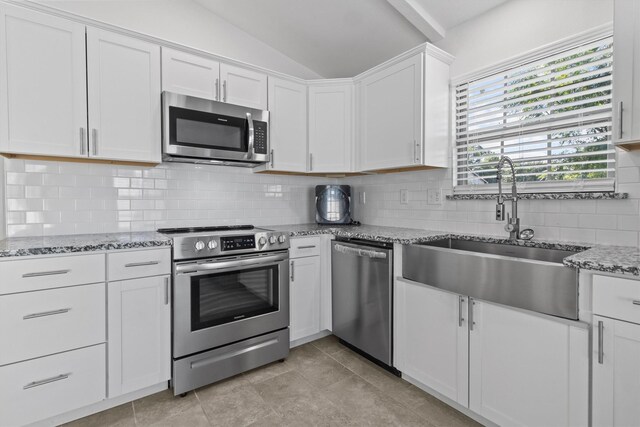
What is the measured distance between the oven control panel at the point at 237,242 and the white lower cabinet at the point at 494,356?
102cm

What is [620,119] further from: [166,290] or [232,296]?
[166,290]

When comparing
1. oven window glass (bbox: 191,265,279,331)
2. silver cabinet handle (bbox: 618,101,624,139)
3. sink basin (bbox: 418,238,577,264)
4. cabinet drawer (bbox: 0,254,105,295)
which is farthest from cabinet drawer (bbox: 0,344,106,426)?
silver cabinet handle (bbox: 618,101,624,139)

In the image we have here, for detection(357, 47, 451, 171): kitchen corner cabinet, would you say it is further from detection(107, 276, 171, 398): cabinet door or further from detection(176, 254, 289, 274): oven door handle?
detection(107, 276, 171, 398): cabinet door

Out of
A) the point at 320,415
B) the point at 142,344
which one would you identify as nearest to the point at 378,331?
the point at 320,415

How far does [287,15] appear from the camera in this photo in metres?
2.68

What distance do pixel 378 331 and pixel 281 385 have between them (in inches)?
29.1

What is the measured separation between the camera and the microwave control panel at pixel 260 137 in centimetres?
254

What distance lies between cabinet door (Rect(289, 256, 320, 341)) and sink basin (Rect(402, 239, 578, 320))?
80 cm

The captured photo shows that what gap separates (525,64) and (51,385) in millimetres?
3360

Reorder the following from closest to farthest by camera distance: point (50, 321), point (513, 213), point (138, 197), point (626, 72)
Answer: point (626, 72)
point (50, 321)
point (513, 213)
point (138, 197)

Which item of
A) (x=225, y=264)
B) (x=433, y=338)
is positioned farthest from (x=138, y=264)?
(x=433, y=338)

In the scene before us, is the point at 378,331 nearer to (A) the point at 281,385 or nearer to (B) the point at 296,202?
(A) the point at 281,385

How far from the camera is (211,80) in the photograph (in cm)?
240

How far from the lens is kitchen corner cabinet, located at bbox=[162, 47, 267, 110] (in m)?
2.24
